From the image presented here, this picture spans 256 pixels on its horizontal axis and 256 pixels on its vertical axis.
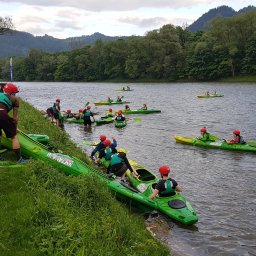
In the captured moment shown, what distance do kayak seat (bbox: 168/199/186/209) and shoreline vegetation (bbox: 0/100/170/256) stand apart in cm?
272

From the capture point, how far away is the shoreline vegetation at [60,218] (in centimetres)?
611

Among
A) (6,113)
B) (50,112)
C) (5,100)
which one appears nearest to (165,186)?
(6,113)

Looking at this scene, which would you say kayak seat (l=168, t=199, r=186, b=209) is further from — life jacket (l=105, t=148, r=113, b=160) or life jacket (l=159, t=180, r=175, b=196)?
life jacket (l=105, t=148, r=113, b=160)

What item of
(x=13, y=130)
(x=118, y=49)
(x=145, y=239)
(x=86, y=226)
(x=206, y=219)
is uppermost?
(x=118, y=49)

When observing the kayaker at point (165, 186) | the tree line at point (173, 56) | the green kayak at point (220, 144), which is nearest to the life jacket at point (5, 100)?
the kayaker at point (165, 186)

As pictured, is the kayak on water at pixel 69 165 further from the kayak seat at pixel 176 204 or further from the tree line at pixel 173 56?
the tree line at pixel 173 56

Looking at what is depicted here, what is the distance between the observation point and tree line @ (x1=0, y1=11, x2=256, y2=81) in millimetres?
80688

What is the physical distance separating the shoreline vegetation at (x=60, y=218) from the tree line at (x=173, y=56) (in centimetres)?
7445

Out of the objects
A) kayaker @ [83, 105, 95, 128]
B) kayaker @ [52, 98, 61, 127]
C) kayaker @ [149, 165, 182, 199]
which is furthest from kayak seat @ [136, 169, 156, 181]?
kayaker @ [83, 105, 95, 128]

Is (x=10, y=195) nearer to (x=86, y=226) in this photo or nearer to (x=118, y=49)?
(x=86, y=226)

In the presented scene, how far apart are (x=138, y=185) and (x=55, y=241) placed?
7.10m

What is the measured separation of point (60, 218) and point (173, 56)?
287 ft

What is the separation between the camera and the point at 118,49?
10825cm

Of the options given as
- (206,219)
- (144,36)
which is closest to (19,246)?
(206,219)
